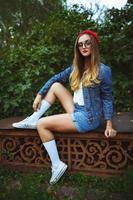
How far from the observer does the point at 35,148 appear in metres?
4.94

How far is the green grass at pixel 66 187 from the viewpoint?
4.14m

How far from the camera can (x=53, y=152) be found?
4617mm

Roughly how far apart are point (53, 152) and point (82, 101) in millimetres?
624

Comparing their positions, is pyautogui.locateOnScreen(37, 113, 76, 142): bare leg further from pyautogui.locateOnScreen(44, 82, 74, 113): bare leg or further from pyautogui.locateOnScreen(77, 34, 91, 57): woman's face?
pyautogui.locateOnScreen(77, 34, 91, 57): woman's face

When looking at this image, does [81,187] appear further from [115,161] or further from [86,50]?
[86,50]

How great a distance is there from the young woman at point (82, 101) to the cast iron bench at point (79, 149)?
0.13 m

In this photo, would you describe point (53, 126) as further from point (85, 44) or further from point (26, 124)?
point (85, 44)

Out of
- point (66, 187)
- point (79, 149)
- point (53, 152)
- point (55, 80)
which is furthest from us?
point (55, 80)

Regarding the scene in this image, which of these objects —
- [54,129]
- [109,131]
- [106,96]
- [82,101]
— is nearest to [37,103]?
[54,129]

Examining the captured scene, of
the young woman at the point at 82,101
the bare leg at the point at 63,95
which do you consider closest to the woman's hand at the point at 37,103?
the young woman at the point at 82,101

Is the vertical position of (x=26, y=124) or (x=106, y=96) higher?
(x=106, y=96)

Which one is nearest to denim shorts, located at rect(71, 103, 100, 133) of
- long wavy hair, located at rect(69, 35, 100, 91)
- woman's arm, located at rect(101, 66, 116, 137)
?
woman's arm, located at rect(101, 66, 116, 137)

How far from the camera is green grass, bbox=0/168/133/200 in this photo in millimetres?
4141

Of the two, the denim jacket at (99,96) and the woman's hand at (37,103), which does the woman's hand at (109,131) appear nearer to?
the denim jacket at (99,96)
